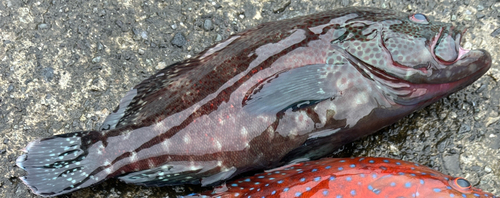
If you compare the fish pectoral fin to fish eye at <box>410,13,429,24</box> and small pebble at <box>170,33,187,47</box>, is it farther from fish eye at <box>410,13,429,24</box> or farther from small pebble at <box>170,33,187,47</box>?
small pebble at <box>170,33,187,47</box>

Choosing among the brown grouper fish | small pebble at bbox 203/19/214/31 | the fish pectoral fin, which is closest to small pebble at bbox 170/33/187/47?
small pebble at bbox 203/19/214/31

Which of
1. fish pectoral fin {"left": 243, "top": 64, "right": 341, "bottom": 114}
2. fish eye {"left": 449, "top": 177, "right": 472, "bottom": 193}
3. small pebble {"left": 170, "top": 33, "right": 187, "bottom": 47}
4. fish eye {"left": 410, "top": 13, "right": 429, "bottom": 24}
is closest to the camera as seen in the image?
fish eye {"left": 449, "top": 177, "right": 472, "bottom": 193}

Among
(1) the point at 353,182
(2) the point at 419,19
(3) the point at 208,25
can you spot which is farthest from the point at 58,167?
(2) the point at 419,19

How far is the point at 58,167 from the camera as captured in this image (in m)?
2.65

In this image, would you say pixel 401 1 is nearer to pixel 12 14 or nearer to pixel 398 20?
pixel 398 20

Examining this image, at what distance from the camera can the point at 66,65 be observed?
3.22m

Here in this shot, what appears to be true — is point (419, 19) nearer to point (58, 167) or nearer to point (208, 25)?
point (208, 25)

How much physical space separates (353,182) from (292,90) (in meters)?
0.71

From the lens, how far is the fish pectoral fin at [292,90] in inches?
98.7

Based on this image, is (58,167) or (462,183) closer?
(462,183)

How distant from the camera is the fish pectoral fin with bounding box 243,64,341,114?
98.7 inches

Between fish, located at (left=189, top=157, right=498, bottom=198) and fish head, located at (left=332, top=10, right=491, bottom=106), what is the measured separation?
1.78 feet

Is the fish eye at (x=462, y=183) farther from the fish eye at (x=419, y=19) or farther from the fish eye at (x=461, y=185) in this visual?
the fish eye at (x=419, y=19)

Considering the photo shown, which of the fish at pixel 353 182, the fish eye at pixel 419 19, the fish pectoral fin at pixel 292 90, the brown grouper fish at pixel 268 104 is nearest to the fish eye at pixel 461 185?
the fish at pixel 353 182
